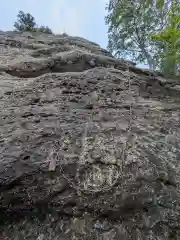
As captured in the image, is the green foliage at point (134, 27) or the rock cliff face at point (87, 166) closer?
the rock cliff face at point (87, 166)

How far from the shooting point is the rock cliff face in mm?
2725

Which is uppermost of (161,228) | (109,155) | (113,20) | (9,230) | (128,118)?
(113,20)

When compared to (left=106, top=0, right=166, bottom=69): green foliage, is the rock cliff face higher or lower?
lower

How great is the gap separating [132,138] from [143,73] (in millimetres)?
3031

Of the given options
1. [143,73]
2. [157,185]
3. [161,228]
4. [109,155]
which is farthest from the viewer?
[143,73]

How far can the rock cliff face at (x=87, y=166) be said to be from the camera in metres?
2.72

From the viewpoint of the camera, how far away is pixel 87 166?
3062 mm

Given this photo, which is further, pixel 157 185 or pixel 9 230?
pixel 157 185

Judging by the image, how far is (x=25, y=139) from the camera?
10.9ft

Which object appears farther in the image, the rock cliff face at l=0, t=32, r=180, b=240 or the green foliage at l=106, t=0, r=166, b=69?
the green foliage at l=106, t=0, r=166, b=69

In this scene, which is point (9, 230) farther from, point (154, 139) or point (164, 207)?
point (154, 139)

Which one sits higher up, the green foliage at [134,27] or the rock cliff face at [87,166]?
the green foliage at [134,27]

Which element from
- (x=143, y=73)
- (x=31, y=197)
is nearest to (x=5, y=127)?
(x=31, y=197)

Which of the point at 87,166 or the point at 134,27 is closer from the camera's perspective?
the point at 87,166
